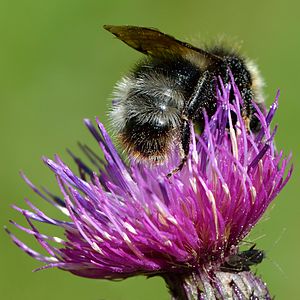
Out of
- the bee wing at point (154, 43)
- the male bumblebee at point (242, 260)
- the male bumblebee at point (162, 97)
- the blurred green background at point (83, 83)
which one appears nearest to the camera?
the bee wing at point (154, 43)

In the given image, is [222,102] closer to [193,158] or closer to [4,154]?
[193,158]

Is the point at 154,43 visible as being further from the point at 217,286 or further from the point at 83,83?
the point at 83,83

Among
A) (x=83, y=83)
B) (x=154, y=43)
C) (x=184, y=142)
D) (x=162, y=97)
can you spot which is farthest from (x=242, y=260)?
(x=83, y=83)

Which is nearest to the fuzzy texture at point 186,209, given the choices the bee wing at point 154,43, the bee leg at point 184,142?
the bee leg at point 184,142

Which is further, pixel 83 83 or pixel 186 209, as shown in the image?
pixel 83 83

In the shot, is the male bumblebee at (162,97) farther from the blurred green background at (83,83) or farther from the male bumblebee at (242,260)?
the blurred green background at (83,83)

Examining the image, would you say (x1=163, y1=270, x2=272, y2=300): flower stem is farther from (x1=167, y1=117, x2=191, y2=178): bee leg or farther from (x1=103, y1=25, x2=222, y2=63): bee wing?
(x1=103, y1=25, x2=222, y2=63): bee wing
